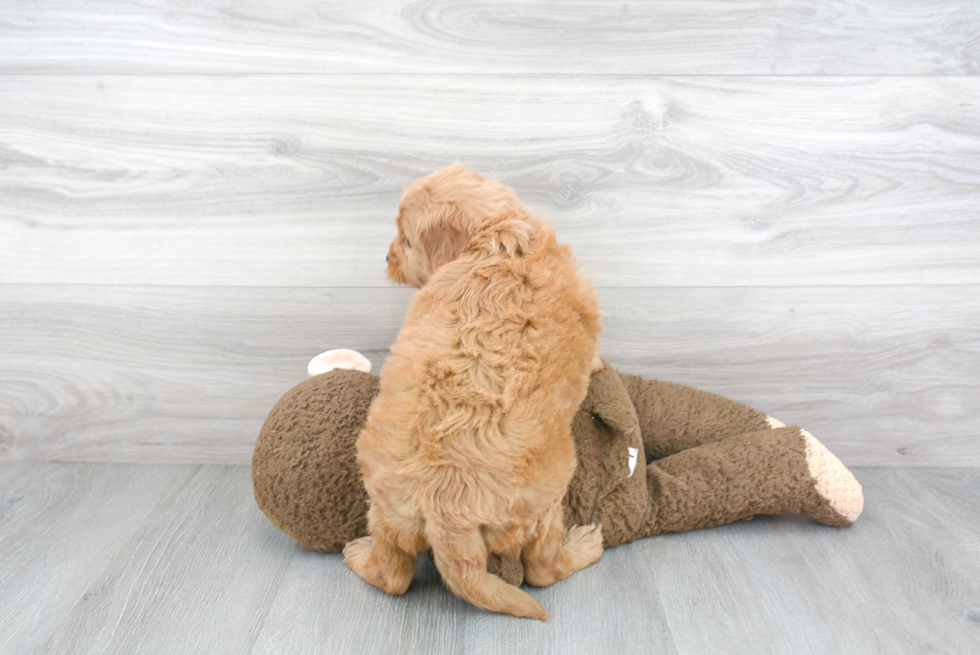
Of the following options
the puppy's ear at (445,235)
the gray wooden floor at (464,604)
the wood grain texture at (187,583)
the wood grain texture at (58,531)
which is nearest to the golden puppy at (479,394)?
the puppy's ear at (445,235)

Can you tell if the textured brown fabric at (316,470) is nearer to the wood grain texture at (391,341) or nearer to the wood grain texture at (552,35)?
the wood grain texture at (391,341)

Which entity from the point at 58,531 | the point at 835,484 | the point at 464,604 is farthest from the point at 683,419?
the point at 58,531

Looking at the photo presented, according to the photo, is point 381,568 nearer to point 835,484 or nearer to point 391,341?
point 391,341

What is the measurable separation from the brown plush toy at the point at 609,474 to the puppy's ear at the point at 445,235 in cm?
34

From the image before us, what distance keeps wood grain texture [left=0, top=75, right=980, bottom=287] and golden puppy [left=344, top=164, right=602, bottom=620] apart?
41 cm

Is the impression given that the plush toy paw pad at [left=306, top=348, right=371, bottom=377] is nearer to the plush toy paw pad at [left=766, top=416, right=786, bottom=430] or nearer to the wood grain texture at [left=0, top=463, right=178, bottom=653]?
the wood grain texture at [left=0, top=463, right=178, bottom=653]

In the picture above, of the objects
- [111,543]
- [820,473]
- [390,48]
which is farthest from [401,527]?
[390,48]

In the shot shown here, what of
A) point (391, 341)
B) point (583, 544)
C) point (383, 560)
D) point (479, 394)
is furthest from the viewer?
point (391, 341)

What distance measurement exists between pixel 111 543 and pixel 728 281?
4.49 ft

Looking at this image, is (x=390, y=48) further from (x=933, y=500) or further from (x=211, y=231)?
(x=933, y=500)

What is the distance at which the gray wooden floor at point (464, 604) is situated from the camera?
105cm

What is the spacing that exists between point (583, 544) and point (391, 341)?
618mm

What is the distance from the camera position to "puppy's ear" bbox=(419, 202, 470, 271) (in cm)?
106

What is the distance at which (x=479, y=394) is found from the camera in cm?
98
